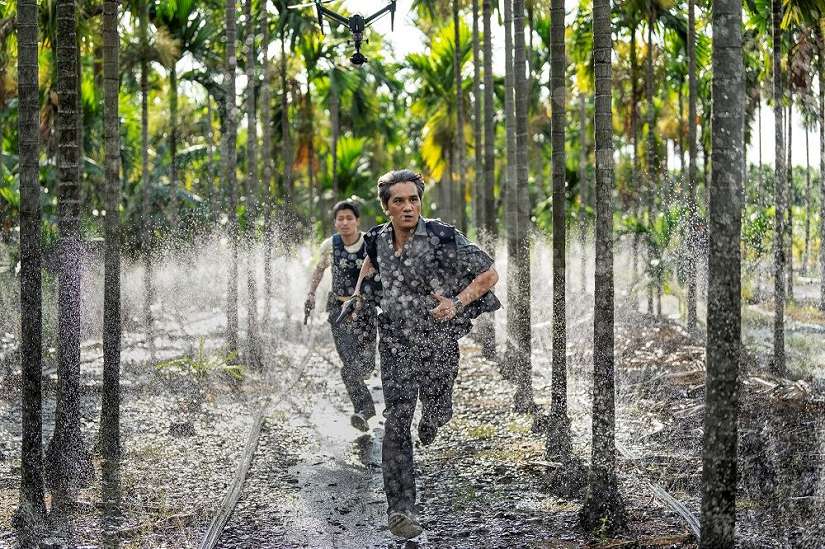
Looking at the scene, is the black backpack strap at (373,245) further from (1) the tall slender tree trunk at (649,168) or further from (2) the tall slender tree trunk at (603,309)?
(1) the tall slender tree trunk at (649,168)

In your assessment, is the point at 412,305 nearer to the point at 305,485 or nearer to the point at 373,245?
the point at 373,245

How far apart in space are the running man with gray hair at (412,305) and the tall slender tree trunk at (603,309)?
0.70m

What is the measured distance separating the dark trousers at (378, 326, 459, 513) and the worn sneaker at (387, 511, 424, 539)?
2.6 inches

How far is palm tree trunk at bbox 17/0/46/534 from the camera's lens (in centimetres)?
625

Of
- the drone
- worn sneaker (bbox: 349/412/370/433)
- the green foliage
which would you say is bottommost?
worn sneaker (bbox: 349/412/370/433)

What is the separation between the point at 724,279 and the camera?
4645 millimetres

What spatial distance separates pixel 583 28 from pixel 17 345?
522 inches

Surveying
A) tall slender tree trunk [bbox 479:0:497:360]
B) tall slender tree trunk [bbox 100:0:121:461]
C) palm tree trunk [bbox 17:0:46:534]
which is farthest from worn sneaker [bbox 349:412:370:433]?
tall slender tree trunk [bbox 479:0:497:360]

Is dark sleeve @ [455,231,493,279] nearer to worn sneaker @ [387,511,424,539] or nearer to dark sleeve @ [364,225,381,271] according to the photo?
dark sleeve @ [364,225,381,271]

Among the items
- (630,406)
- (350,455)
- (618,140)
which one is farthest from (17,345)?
(618,140)

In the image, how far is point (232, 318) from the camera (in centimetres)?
1488

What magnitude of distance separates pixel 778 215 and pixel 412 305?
7.66 m

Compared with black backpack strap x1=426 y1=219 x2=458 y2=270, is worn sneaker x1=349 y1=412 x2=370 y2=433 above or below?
below

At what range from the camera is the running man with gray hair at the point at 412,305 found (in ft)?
20.0
